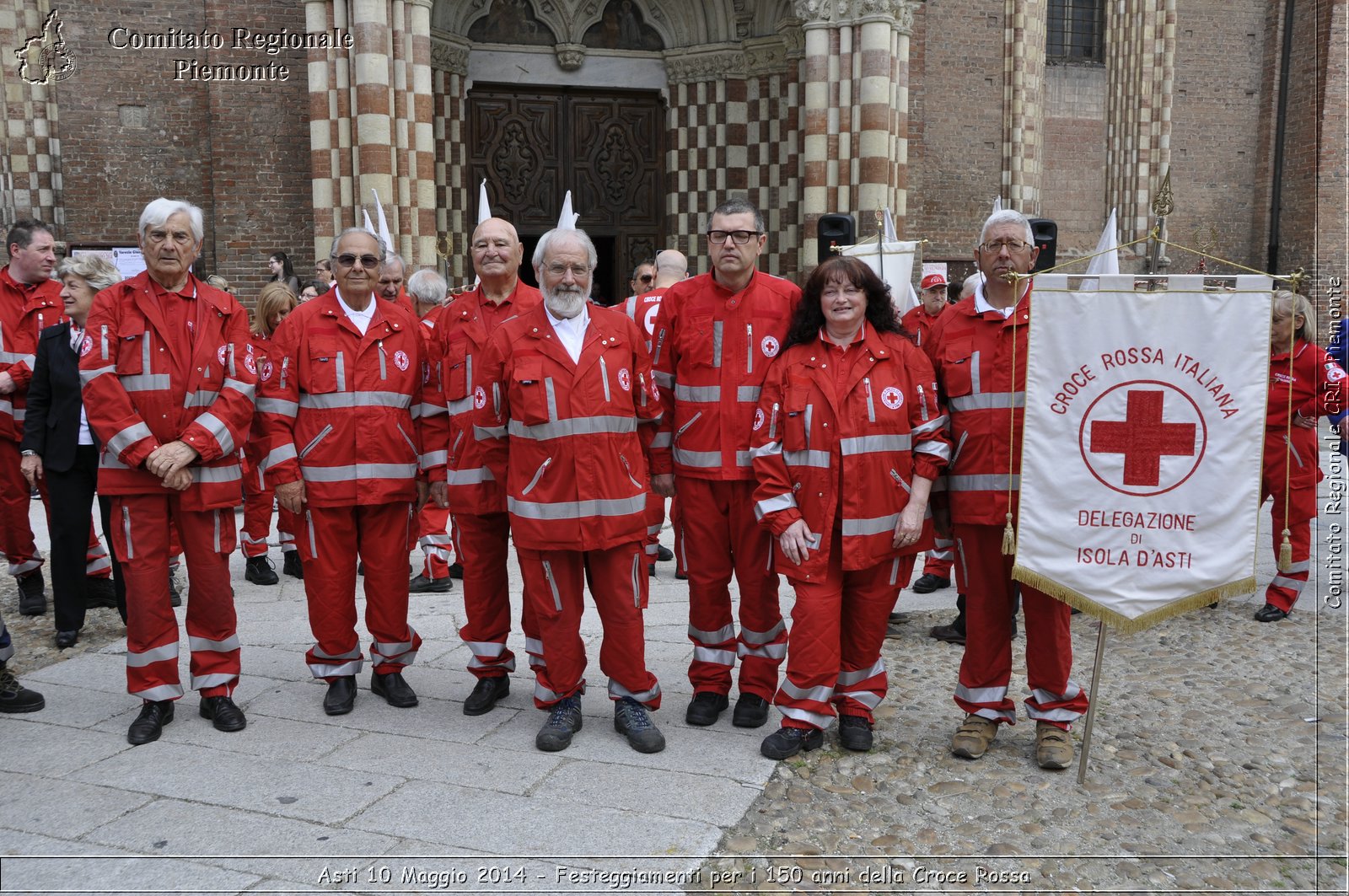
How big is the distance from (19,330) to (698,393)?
433cm

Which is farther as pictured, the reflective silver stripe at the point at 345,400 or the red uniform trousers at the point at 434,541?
the red uniform trousers at the point at 434,541

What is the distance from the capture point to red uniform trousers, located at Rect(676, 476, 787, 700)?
4.46m

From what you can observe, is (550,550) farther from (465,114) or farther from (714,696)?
(465,114)

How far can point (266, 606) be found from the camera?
659 cm

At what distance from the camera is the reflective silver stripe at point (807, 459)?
414 cm

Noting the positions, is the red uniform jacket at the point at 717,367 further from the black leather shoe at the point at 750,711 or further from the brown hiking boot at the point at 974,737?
the brown hiking boot at the point at 974,737

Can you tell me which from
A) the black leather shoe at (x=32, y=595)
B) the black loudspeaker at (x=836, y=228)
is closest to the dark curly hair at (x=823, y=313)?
the black loudspeaker at (x=836, y=228)

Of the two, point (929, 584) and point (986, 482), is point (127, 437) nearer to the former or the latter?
point (986, 482)

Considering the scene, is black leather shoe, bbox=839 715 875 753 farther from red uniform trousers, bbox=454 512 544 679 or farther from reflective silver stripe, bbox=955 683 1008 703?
red uniform trousers, bbox=454 512 544 679

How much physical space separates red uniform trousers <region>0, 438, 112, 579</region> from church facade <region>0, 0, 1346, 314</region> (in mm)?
6150

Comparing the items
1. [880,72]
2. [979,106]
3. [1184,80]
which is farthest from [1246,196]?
[880,72]

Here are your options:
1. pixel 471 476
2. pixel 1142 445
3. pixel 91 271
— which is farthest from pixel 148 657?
pixel 1142 445

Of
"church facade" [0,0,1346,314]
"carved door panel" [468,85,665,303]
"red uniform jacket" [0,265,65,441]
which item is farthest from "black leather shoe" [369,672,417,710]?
"carved door panel" [468,85,665,303]

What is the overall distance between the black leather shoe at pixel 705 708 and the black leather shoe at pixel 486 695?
0.85 metres
